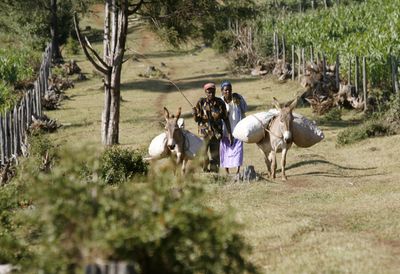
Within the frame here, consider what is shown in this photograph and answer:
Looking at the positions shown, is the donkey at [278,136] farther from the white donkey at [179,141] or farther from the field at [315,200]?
the white donkey at [179,141]

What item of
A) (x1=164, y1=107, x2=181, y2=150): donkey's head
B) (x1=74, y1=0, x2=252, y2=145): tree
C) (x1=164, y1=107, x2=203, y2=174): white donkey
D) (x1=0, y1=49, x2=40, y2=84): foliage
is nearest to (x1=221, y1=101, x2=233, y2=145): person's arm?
(x1=164, y1=107, x2=203, y2=174): white donkey

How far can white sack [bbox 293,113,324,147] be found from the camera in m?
16.8

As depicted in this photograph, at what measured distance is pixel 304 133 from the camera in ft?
55.3

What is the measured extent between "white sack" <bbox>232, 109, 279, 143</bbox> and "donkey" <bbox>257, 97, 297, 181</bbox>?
0.46ft

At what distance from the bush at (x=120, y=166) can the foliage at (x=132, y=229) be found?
26.1 ft

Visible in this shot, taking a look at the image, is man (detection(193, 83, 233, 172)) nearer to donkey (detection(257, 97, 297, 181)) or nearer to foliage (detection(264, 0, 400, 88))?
donkey (detection(257, 97, 297, 181))

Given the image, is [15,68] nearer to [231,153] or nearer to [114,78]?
[114,78]

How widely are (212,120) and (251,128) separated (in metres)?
0.84

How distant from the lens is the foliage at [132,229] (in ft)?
22.2

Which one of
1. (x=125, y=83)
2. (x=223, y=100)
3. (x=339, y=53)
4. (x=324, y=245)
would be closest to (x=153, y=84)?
(x=125, y=83)

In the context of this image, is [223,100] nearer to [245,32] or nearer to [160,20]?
[160,20]

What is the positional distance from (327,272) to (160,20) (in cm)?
1569

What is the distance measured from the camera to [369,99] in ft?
91.9

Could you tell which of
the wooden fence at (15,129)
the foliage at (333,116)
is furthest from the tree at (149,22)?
the foliage at (333,116)
